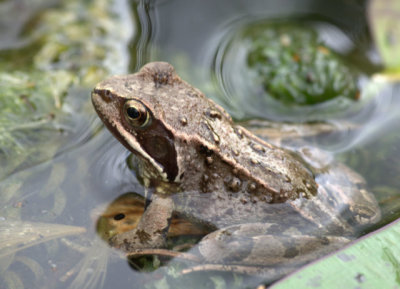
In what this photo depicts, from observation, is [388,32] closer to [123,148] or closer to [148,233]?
[123,148]

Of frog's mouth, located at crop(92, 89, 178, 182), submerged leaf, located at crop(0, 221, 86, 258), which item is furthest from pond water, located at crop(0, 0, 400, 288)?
frog's mouth, located at crop(92, 89, 178, 182)

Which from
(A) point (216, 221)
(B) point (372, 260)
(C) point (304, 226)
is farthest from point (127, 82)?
(B) point (372, 260)

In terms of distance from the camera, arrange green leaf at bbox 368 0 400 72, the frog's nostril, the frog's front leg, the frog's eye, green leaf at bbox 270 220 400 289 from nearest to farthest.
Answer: green leaf at bbox 270 220 400 289
the frog's eye
the frog's front leg
the frog's nostril
green leaf at bbox 368 0 400 72

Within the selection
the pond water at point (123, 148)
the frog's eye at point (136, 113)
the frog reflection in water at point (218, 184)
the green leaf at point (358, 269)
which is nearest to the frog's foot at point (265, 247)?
the frog reflection in water at point (218, 184)

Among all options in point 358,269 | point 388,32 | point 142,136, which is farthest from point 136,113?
point 388,32

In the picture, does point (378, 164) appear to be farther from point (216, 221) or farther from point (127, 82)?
point (127, 82)

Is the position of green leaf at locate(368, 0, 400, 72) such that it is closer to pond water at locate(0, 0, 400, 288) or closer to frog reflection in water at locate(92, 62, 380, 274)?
pond water at locate(0, 0, 400, 288)

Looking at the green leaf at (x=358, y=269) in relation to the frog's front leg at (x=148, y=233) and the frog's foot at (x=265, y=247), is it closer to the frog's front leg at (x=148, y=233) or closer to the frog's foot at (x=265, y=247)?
the frog's foot at (x=265, y=247)
